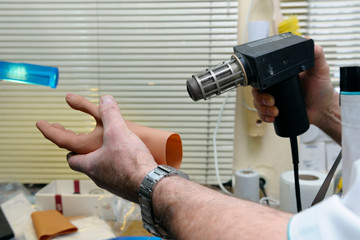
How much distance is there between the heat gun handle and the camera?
0.62 metres

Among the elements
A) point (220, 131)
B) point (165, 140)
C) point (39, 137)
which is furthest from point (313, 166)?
point (39, 137)

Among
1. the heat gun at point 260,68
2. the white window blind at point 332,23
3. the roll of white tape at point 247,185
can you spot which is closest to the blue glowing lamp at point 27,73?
the heat gun at point 260,68

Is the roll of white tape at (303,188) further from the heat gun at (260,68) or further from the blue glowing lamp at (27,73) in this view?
the blue glowing lamp at (27,73)

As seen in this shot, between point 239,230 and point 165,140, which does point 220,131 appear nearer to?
point 165,140

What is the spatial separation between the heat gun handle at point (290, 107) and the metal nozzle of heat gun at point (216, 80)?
0.13 m

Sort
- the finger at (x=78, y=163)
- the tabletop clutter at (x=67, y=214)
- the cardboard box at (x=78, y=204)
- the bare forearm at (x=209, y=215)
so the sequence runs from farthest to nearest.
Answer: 1. the cardboard box at (x=78, y=204)
2. the tabletop clutter at (x=67, y=214)
3. the finger at (x=78, y=163)
4. the bare forearm at (x=209, y=215)

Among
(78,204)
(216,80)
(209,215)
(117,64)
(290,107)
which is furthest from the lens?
(117,64)

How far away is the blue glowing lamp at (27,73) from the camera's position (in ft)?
1.89

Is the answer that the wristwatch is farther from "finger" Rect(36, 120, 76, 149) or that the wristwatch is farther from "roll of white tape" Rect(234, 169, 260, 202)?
"roll of white tape" Rect(234, 169, 260, 202)

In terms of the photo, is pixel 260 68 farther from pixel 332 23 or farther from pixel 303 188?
pixel 332 23

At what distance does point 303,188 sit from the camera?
851 mm

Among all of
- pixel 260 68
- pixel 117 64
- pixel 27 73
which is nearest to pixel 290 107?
pixel 260 68

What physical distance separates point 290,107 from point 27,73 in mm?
566

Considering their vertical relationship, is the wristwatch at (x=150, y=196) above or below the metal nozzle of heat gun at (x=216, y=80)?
below
